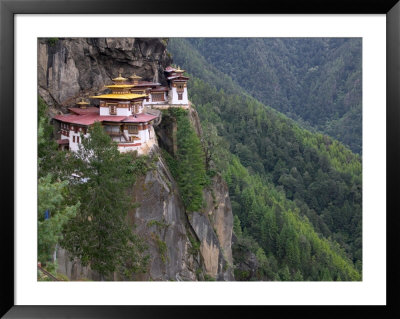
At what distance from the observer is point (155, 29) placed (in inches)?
319

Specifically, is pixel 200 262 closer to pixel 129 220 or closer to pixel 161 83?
pixel 129 220

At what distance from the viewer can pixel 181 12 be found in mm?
7672

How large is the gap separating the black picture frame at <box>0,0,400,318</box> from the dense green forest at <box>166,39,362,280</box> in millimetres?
23700

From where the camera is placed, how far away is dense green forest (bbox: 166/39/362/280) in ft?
143

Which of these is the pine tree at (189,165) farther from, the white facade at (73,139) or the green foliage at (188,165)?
the white facade at (73,139)

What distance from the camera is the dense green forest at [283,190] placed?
43.4 meters

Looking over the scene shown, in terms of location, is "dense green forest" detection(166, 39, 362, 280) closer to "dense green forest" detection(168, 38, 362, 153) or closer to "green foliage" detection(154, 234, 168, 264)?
"green foliage" detection(154, 234, 168, 264)

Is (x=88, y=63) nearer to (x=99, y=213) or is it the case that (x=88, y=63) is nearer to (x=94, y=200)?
(x=94, y=200)

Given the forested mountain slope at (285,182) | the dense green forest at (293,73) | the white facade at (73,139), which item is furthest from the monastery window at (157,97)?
the dense green forest at (293,73)

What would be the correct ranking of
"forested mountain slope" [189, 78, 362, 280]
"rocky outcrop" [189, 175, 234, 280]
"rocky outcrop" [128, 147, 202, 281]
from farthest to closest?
"forested mountain slope" [189, 78, 362, 280] → "rocky outcrop" [189, 175, 234, 280] → "rocky outcrop" [128, 147, 202, 281]

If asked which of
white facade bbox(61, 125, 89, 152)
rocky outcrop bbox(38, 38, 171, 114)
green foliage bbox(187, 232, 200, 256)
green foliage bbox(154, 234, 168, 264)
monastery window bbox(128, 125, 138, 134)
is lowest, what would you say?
green foliage bbox(187, 232, 200, 256)

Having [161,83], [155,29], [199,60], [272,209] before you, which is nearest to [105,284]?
[155,29]

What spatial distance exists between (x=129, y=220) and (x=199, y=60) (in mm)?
81585

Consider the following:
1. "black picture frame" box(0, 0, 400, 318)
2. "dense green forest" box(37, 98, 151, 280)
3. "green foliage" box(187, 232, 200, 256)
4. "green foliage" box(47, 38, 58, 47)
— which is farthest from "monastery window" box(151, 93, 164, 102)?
"black picture frame" box(0, 0, 400, 318)
